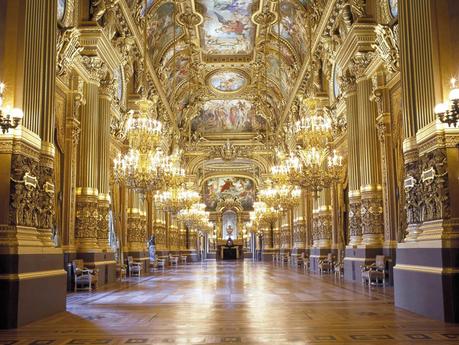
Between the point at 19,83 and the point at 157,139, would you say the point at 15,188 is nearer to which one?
the point at 19,83

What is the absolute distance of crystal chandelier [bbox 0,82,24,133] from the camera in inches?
308

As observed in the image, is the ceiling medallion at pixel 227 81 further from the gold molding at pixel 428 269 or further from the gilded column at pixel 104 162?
the gold molding at pixel 428 269

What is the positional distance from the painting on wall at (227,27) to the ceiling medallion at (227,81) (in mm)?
2782

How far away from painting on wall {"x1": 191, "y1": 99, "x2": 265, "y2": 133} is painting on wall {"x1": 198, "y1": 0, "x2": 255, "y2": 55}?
30.0 feet

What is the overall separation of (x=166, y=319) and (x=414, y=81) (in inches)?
234

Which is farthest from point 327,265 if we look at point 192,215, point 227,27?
point 227,27

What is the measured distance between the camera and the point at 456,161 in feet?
27.0

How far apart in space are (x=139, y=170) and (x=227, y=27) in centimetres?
1458

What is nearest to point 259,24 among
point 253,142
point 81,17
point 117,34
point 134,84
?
point 134,84

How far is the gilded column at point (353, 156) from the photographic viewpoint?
17.1 meters

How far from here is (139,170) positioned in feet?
47.5

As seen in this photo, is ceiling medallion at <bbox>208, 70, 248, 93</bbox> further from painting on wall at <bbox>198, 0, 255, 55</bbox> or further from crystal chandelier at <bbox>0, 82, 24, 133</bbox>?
crystal chandelier at <bbox>0, 82, 24, 133</bbox>

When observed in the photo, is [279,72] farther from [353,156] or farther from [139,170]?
[139,170]

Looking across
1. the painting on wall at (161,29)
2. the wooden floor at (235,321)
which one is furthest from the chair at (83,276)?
the painting on wall at (161,29)
